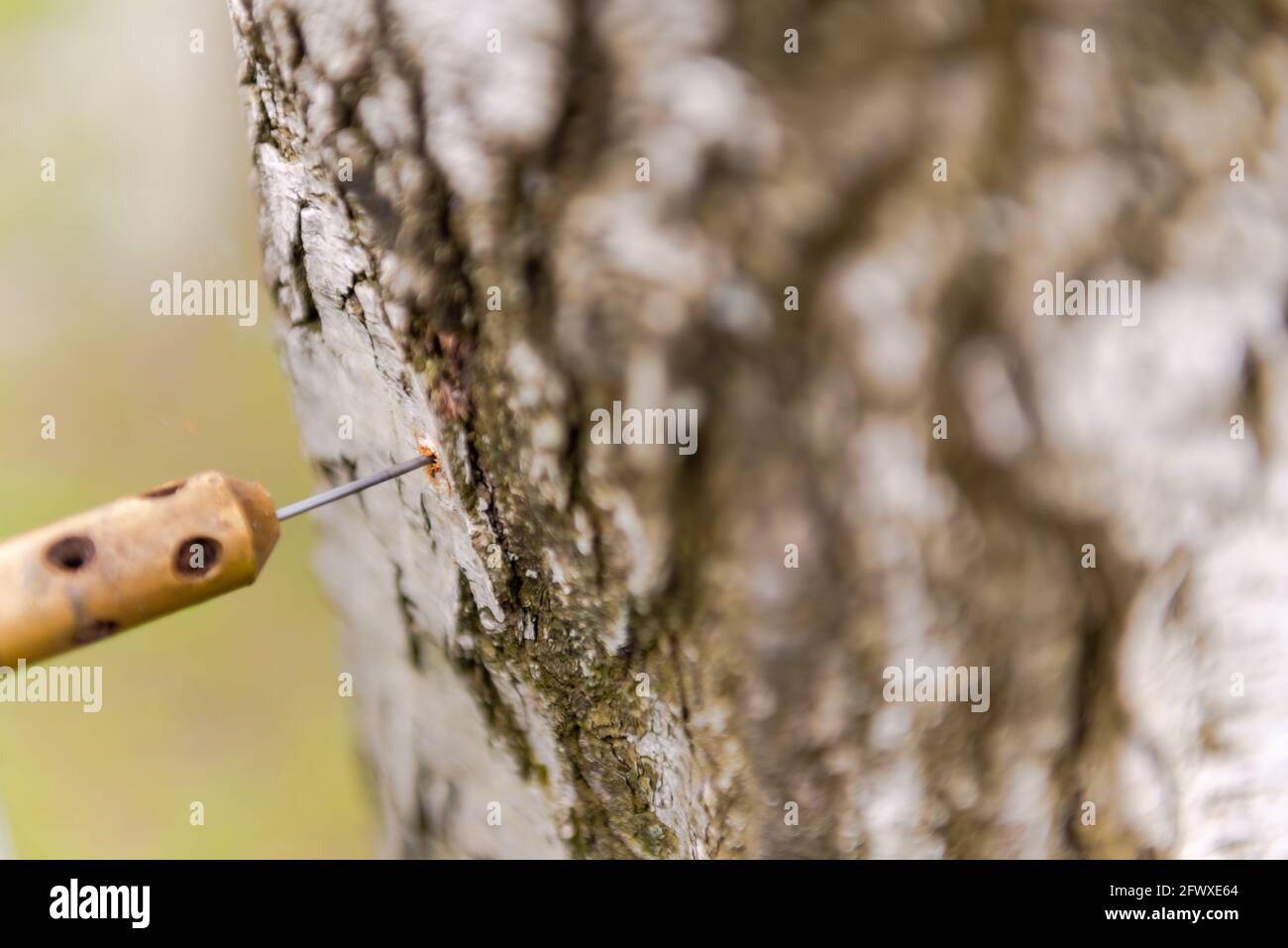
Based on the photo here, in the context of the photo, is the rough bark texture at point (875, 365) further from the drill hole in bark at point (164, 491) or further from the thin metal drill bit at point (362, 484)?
the drill hole in bark at point (164, 491)

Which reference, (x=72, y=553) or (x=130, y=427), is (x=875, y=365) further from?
(x=130, y=427)

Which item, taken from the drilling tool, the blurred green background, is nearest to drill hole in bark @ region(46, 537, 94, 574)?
the drilling tool

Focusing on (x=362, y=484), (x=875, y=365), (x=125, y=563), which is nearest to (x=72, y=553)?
(x=125, y=563)

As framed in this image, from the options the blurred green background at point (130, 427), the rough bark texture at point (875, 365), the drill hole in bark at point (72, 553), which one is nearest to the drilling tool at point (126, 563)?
the drill hole in bark at point (72, 553)

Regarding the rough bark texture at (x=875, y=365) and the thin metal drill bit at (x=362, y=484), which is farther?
the thin metal drill bit at (x=362, y=484)

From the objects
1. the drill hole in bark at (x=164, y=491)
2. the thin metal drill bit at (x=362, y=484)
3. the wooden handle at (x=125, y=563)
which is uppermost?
the thin metal drill bit at (x=362, y=484)

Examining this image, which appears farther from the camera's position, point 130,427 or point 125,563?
point 130,427

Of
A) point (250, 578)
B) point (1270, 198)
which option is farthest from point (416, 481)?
point (1270, 198)
